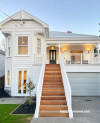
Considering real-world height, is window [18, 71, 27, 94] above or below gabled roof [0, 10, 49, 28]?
below

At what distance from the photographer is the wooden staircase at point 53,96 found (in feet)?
18.3

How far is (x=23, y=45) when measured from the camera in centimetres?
1045

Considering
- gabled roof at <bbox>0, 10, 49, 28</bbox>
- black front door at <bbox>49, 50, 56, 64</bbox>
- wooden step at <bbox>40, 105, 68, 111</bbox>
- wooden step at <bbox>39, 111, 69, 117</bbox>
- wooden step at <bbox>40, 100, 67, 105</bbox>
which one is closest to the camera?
wooden step at <bbox>39, 111, 69, 117</bbox>

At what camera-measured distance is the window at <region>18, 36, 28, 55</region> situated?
34.3 feet

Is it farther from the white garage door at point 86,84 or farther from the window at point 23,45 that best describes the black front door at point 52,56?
the window at point 23,45

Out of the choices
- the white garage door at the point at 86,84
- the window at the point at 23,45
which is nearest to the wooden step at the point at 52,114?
the white garage door at the point at 86,84

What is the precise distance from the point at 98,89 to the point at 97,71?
5.31ft

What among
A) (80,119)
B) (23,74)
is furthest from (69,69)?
(80,119)

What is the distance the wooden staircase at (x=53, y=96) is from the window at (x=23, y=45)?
2703mm

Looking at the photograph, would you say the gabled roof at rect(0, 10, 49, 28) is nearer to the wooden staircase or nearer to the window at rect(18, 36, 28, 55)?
the window at rect(18, 36, 28, 55)

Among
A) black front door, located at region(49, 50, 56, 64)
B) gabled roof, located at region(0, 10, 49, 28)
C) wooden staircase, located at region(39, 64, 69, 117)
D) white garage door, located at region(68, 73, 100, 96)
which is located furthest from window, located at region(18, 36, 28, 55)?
white garage door, located at region(68, 73, 100, 96)

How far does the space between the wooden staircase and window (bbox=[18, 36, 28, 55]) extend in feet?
8.87

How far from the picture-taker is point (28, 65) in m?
10.2

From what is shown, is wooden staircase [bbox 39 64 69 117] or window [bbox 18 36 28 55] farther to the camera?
window [bbox 18 36 28 55]
